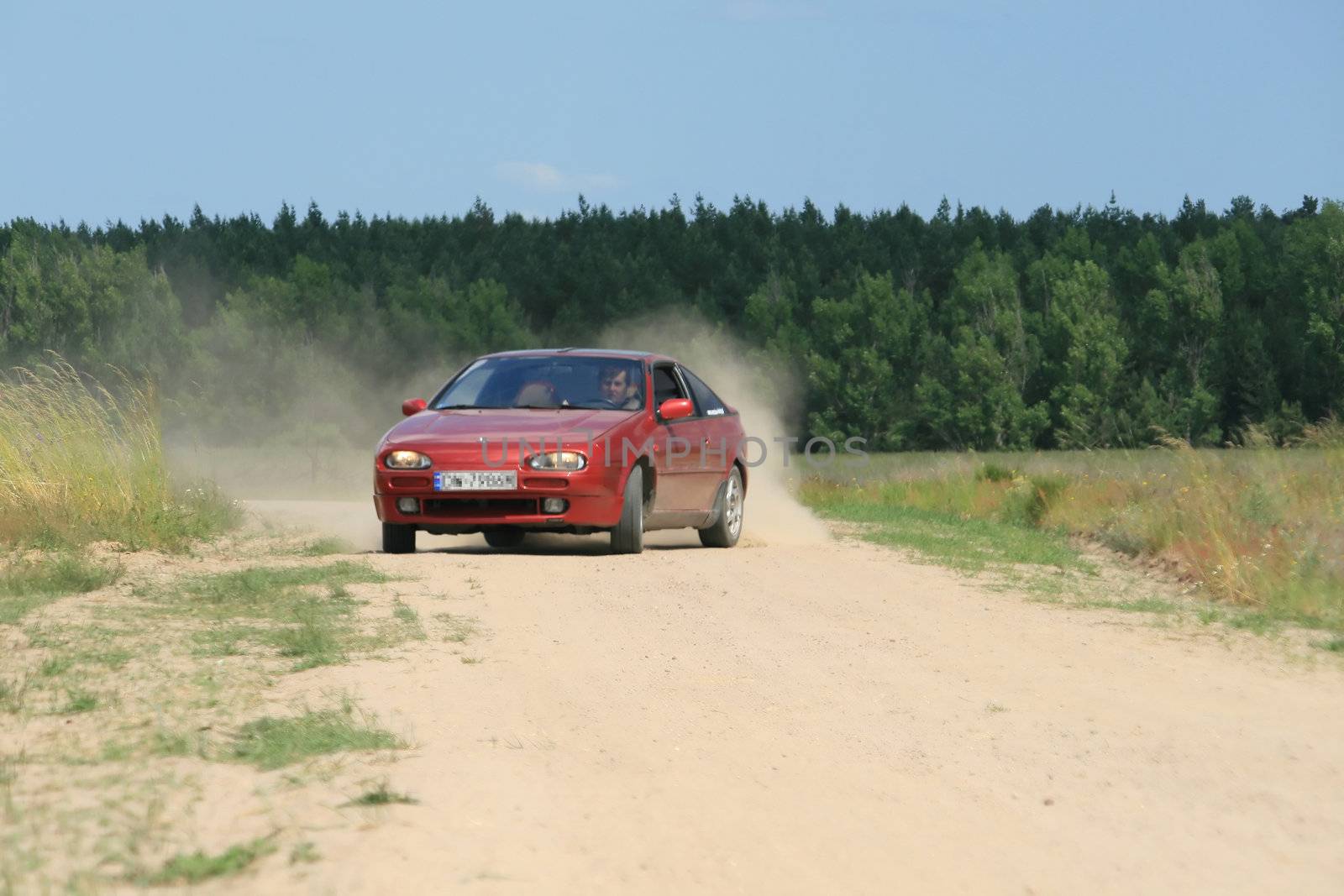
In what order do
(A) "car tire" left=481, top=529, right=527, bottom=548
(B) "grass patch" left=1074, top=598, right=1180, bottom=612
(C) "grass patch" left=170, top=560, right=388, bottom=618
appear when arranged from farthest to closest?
(A) "car tire" left=481, top=529, right=527, bottom=548
(B) "grass patch" left=1074, top=598, right=1180, bottom=612
(C) "grass patch" left=170, top=560, right=388, bottom=618

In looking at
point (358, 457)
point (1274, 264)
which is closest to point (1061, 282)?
point (1274, 264)

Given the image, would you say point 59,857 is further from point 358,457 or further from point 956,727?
point 358,457

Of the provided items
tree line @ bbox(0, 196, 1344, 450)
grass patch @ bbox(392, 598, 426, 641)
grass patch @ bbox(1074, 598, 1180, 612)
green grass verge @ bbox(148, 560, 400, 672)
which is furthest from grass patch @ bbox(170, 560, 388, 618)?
tree line @ bbox(0, 196, 1344, 450)

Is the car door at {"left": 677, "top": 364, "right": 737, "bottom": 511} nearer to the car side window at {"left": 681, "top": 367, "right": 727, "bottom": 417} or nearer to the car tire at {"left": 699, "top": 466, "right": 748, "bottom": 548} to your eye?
the car side window at {"left": 681, "top": 367, "right": 727, "bottom": 417}

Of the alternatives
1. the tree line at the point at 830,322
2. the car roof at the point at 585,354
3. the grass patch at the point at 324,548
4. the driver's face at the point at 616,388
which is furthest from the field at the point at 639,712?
the tree line at the point at 830,322

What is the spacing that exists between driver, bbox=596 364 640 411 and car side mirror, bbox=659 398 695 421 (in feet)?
0.75

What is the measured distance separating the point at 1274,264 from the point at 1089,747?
97.6 metres

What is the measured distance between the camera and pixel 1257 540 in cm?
1190

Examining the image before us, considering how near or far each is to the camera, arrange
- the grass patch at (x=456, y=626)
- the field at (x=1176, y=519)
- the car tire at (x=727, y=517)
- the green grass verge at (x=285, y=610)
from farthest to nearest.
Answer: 1. the car tire at (x=727, y=517)
2. the field at (x=1176, y=519)
3. the grass patch at (x=456, y=626)
4. the green grass verge at (x=285, y=610)

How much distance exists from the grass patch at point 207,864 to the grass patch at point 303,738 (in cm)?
89

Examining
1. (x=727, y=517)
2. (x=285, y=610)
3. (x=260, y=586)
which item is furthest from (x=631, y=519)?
(x=285, y=610)

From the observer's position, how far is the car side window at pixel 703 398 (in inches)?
550

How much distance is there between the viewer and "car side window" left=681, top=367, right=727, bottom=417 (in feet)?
45.8

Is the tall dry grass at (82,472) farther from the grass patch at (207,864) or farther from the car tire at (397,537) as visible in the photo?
the grass patch at (207,864)
